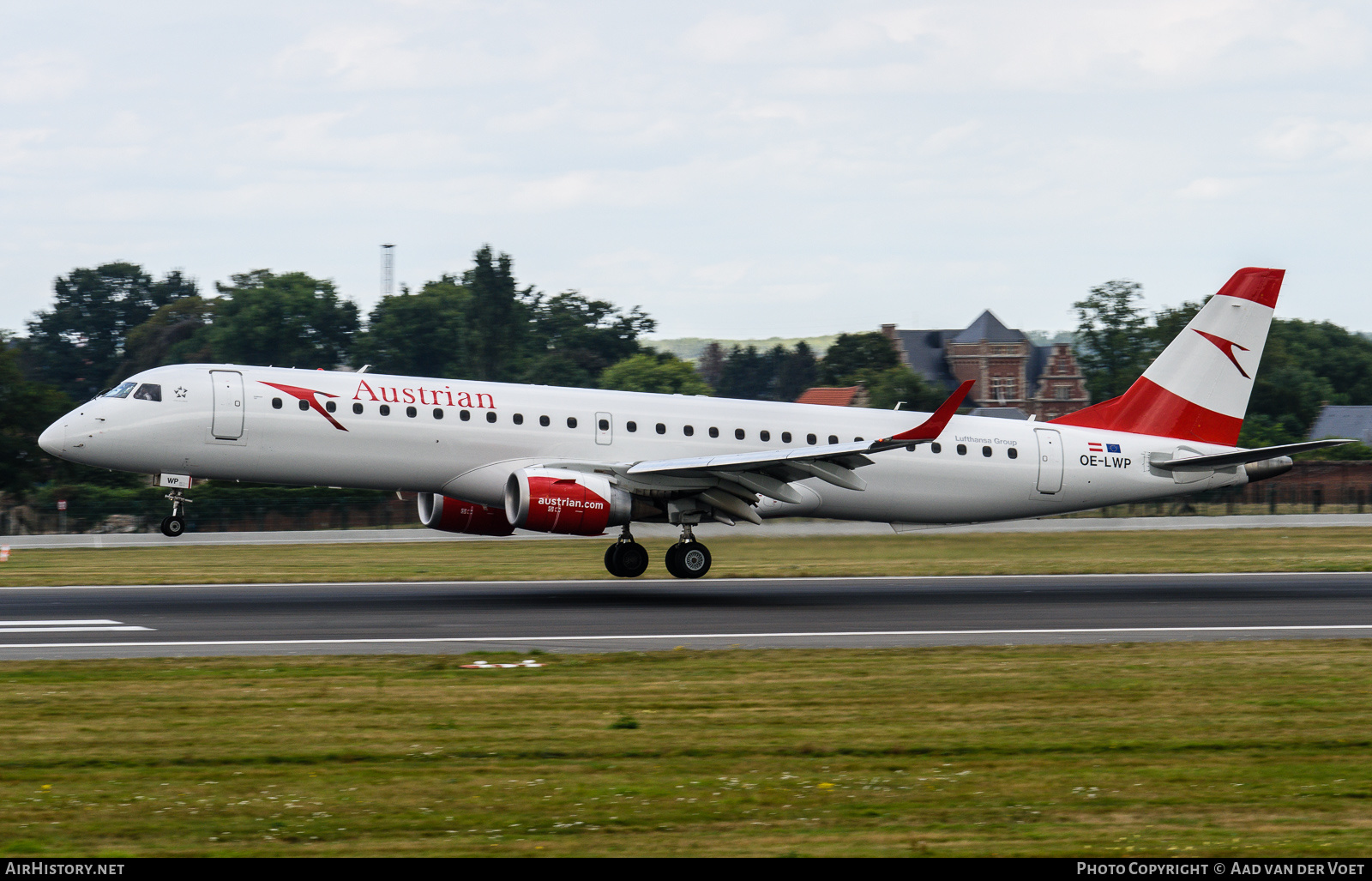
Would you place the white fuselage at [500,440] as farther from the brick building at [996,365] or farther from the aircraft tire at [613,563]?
the brick building at [996,365]

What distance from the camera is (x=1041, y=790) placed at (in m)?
10.1

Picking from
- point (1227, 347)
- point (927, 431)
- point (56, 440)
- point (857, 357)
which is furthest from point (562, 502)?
point (857, 357)

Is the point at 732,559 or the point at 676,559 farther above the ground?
the point at 676,559

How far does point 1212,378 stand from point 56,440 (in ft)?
80.2

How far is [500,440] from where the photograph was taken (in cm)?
2603

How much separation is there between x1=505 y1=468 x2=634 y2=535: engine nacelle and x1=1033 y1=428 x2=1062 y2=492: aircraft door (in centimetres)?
1009

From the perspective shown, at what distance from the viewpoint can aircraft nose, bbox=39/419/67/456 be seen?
24.9 m

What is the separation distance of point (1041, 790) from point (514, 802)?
393cm

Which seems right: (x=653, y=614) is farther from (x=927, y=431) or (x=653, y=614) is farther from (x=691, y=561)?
(x=927, y=431)

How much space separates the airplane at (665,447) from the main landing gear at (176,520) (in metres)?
0.05

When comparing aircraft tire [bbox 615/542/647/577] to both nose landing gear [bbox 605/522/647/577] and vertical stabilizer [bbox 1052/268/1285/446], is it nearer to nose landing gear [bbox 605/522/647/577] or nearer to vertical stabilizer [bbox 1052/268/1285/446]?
nose landing gear [bbox 605/522/647/577]

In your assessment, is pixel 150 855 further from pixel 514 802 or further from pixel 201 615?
pixel 201 615

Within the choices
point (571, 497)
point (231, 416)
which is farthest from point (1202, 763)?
point (231, 416)

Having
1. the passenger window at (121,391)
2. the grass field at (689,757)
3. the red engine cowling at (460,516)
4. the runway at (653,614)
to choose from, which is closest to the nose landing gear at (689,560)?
the runway at (653,614)
